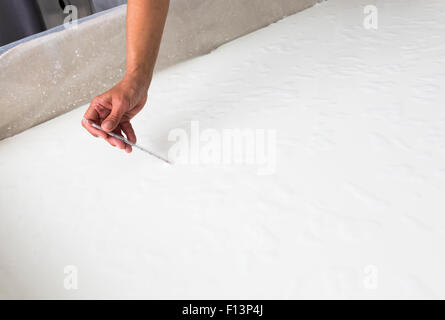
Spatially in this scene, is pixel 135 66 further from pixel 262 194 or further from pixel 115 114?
pixel 262 194

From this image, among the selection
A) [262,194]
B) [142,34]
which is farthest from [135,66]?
[262,194]

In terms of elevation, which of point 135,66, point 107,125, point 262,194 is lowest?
point 262,194

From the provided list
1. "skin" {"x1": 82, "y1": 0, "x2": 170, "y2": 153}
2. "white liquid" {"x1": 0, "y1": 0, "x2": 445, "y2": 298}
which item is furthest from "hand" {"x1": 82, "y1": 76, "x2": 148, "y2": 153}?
"white liquid" {"x1": 0, "y1": 0, "x2": 445, "y2": 298}

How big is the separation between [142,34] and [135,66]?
71mm

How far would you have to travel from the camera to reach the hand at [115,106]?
0.94 metres

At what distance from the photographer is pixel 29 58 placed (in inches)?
48.4

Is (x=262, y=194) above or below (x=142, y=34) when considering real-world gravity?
below

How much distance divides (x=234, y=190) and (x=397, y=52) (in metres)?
0.73

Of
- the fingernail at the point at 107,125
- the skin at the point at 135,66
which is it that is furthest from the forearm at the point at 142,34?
A: the fingernail at the point at 107,125

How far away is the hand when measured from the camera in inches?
37.1

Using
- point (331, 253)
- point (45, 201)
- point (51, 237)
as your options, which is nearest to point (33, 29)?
point (45, 201)

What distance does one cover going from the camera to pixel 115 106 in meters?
0.95

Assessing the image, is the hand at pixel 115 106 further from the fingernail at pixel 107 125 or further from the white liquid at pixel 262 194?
the white liquid at pixel 262 194
